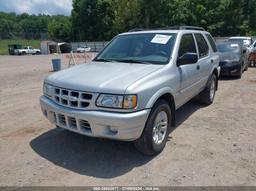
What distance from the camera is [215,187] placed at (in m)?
3.12

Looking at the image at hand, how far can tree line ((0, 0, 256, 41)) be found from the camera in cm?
4031

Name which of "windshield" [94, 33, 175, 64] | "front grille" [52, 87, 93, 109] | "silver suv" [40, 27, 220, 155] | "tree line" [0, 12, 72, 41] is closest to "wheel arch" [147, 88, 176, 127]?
"silver suv" [40, 27, 220, 155]

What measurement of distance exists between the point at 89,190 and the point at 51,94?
5.15 feet

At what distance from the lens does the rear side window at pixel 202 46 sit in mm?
5559

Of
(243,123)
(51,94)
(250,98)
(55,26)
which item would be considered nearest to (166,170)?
(51,94)

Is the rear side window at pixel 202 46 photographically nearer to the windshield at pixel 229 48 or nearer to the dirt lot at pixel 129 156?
the dirt lot at pixel 129 156

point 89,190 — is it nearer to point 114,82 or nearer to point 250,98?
point 114,82

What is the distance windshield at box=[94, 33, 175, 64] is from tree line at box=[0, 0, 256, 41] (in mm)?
38923

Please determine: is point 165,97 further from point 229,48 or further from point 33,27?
point 33,27

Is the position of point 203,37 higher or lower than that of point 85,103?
higher

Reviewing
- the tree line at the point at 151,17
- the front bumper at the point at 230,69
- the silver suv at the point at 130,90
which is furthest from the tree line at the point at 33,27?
the silver suv at the point at 130,90

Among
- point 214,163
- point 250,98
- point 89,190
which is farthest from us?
point 250,98

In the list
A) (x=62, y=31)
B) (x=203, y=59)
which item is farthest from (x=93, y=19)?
(x=203, y=59)

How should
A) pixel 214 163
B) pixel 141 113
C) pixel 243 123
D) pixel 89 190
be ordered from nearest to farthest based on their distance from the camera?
pixel 89 190, pixel 141 113, pixel 214 163, pixel 243 123
